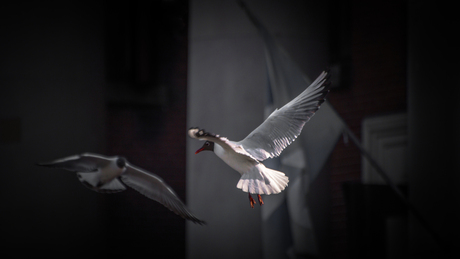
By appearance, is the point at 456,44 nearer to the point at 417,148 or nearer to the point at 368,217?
the point at 417,148

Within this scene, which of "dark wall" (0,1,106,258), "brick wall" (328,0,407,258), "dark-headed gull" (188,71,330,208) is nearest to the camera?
"dark-headed gull" (188,71,330,208)

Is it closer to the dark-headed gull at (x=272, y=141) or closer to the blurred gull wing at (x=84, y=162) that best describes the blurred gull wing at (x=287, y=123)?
the dark-headed gull at (x=272, y=141)

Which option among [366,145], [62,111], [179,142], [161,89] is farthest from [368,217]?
[62,111]

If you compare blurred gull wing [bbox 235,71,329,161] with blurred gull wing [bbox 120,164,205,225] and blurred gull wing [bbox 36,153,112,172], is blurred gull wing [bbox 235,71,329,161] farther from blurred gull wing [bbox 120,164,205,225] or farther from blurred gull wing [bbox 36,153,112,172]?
blurred gull wing [bbox 36,153,112,172]

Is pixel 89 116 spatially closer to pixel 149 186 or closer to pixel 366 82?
pixel 149 186

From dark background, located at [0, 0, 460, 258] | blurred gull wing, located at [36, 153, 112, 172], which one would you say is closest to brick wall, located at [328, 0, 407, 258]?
dark background, located at [0, 0, 460, 258]

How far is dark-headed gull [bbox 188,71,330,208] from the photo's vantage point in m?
1.20

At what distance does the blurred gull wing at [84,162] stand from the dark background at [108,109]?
0.99 meters

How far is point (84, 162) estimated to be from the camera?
149cm

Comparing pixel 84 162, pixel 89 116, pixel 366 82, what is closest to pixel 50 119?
pixel 89 116

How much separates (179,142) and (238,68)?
0.63 meters

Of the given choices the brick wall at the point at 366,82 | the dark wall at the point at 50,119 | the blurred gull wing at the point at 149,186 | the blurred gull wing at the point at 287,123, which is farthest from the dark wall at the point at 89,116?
the blurred gull wing at the point at 287,123

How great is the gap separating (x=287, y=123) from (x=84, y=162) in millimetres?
799

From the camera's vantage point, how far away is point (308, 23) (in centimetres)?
227
